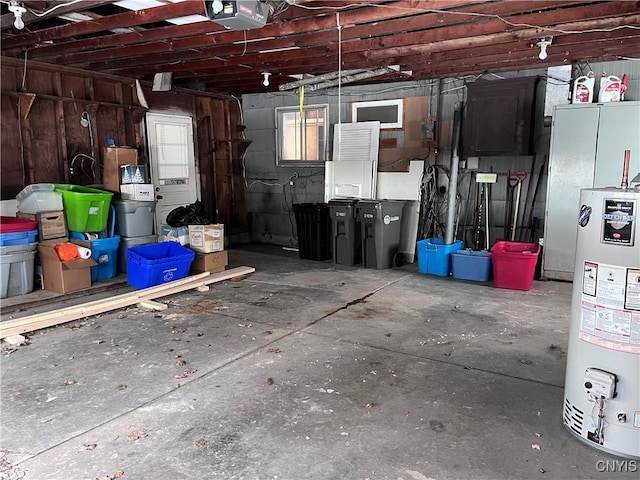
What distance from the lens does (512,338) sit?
3615 millimetres

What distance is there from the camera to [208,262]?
5.54 metres

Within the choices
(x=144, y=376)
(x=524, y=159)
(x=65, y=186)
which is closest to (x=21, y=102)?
(x=65, y=186)

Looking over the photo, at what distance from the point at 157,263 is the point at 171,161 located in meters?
2.54

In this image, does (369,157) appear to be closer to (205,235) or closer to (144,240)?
(205,235)

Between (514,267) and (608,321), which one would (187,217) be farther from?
(608,321)

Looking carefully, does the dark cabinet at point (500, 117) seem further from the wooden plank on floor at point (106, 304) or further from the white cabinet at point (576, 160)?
the wooden plank on floor at point (106, 304)

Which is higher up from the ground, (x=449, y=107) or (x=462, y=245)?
(x=449, y=107)

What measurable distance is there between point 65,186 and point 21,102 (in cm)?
104

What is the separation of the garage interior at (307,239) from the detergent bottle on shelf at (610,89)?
22cm

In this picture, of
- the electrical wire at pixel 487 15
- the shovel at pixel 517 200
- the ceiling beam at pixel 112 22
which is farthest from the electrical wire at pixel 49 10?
the shovel at pixel 517 200

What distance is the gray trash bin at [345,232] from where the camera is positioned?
613 centimetres

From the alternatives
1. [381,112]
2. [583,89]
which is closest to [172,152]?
[381,112]

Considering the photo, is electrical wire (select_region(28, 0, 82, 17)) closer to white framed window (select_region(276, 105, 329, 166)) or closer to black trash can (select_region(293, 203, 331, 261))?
black trash can (select_region(293, 203, 331, 261))

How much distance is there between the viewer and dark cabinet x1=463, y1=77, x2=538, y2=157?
541cm
